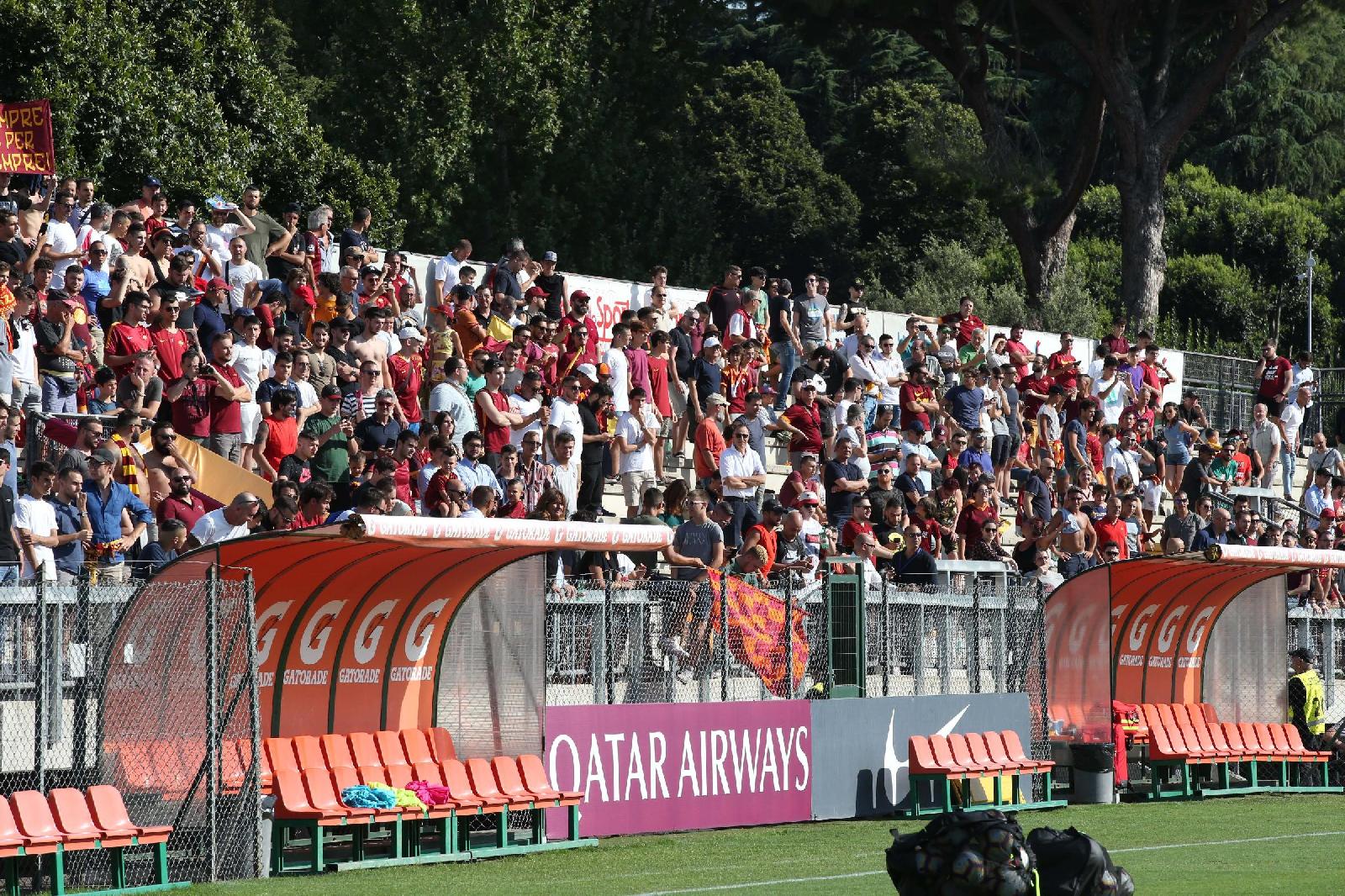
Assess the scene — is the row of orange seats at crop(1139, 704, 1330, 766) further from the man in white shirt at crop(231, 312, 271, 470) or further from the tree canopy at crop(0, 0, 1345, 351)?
the tree canopy at crop(0, 0, 1345, 351)

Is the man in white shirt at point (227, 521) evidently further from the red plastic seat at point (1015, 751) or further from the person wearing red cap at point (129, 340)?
the red plastic seat at point (1015, 751)

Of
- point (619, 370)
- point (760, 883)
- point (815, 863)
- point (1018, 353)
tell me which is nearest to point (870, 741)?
point (815, 863)

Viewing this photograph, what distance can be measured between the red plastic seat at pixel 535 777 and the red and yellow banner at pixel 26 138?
7531 mm

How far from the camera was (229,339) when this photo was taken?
56.0ft

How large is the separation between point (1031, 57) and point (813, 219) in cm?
1234

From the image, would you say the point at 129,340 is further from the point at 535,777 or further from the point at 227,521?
the point at 535,777

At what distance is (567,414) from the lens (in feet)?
63.6

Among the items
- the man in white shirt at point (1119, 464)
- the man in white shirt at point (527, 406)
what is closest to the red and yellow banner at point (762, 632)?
the man in white shirt at point (527, 406)

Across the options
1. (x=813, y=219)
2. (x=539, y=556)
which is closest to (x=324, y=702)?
(x=539, y=556)

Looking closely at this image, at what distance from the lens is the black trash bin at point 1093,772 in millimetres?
18703

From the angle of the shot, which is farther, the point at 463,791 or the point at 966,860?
the point at 463,791

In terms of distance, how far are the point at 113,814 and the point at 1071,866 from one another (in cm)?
558

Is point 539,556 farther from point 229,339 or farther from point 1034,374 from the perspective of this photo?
point 1034,374

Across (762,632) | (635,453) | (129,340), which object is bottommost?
(762,632)
